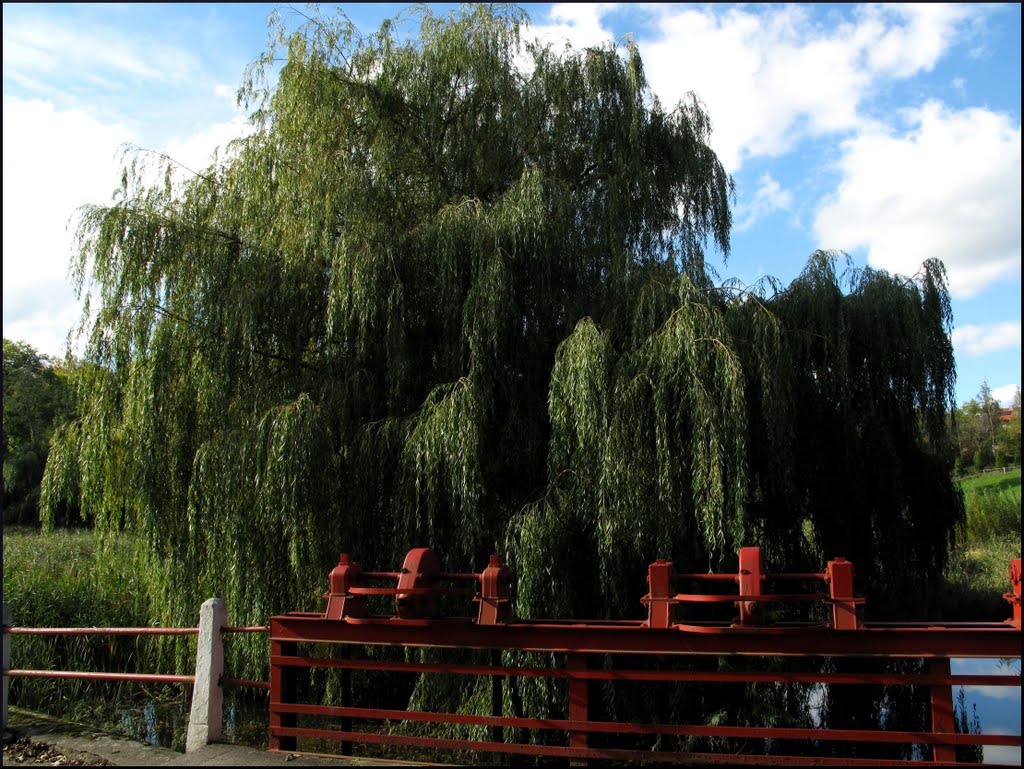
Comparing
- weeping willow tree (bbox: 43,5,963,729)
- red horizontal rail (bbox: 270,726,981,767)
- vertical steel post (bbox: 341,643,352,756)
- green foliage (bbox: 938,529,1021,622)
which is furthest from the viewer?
green foliage (bbox: 938,529,1021,622)

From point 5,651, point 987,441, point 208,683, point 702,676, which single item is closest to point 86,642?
point 5,651

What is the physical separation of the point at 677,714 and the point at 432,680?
2635 mm

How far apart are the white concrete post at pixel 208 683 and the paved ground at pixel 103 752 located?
5.6 inches

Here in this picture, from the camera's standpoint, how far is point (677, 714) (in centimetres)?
843

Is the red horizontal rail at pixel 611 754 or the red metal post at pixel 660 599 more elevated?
the red metal post at pixel 660 599

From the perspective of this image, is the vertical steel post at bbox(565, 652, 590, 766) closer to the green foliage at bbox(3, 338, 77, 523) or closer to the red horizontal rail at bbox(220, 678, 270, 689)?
the red horizontal rail at bbox(220, 678, 270, 689)

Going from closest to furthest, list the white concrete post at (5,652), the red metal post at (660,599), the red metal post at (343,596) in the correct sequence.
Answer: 1. the red metal post at (660,599)
2. the red metal post at (343,596)
3. the white concrete post at (5,652)

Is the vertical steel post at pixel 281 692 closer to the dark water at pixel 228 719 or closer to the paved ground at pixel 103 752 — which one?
the paved ground at pixel 103 752

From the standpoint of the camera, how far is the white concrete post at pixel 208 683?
6.07 metres

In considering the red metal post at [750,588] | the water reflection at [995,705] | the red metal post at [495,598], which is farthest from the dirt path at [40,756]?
the water reflection at [995,705]

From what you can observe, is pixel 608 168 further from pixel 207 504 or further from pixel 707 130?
pixel 207 504

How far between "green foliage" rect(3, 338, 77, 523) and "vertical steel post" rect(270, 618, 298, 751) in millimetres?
31060

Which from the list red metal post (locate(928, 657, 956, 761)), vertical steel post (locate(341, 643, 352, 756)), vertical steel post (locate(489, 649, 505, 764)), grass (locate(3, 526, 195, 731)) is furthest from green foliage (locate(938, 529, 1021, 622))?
grass (locate(3, 526, 195, 731))

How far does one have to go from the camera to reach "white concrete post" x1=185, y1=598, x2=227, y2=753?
607 centimetres
